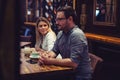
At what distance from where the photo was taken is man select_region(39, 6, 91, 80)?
2.36 m

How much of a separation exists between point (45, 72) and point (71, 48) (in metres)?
0.42

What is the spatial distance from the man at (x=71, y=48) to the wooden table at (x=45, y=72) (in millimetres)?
72

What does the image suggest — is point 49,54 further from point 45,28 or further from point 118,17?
point 118,17

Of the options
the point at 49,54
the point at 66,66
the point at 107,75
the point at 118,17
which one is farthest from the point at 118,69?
the point at 66,66

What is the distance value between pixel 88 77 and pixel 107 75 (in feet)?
6.36

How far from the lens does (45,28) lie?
3.93 meters

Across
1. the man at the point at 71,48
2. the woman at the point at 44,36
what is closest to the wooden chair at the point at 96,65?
the man at the point at 71,48

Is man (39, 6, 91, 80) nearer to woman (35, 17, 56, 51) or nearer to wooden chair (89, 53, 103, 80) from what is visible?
wooden chair (89, 53, 103, 80)

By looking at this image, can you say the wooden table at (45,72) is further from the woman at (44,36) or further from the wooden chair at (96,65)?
the woman at (44,36)

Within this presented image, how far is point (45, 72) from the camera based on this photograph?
2.15m

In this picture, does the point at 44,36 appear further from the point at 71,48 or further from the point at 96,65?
the point at 96,65

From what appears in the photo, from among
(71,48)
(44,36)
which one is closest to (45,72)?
(71,48)

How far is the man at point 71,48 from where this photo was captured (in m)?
2.36

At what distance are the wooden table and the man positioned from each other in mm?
72
